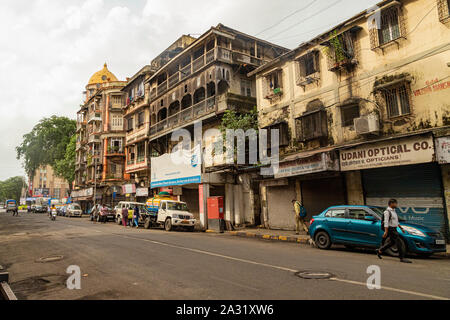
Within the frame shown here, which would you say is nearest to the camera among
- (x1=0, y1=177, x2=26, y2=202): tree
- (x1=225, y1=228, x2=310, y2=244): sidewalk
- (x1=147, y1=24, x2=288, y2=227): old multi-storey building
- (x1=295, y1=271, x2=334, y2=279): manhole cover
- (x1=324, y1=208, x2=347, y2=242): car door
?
(x1=295, y1=271, x2=334, y2=279): manhole cover

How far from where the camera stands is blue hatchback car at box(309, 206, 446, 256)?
358 inches

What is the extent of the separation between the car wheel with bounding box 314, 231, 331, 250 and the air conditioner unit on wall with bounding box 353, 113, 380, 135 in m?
5.35

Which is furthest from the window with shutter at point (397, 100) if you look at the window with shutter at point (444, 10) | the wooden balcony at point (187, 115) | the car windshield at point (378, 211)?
the wooden balcony at point (187, 115)

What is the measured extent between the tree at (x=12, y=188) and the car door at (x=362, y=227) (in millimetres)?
145615

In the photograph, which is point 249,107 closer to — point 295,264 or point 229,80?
point 229,80

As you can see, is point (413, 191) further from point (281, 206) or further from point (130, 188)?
point (130, 188)

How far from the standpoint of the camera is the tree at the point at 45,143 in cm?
6038

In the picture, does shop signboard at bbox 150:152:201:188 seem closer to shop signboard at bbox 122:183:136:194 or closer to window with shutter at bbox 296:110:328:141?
window with shutter at bbox 296:110:328:141

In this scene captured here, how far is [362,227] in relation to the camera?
399 inches

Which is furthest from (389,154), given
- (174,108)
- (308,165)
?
(174,108)

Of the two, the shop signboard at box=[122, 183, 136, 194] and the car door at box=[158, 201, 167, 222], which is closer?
the car door at box=[158, 201, 167, 222]

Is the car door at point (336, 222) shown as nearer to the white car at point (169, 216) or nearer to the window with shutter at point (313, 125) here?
the window with shutter at point (313, 125)

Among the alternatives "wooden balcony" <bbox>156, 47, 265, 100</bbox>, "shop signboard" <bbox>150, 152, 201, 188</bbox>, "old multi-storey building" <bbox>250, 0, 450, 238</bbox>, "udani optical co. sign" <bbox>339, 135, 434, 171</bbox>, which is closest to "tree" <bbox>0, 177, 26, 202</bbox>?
"shop signboard" <bbox>150, 152, 201, 188</bbox>
